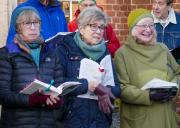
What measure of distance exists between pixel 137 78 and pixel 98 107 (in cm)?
61

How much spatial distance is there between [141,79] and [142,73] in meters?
0.06

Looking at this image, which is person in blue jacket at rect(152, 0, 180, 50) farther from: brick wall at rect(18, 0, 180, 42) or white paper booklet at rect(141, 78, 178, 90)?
brick wall at rect(18, 0, 180, 42)

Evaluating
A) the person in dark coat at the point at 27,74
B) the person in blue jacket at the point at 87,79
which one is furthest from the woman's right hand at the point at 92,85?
the person in dark coat at the point at 27,74

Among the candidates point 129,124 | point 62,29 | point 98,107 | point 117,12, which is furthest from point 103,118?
point 117,12

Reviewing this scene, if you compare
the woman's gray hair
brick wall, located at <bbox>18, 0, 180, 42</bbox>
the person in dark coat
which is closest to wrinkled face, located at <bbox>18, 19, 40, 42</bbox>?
the person in dark coat

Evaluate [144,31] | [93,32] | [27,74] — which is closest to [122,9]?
[144,31]

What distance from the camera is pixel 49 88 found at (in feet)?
15.4

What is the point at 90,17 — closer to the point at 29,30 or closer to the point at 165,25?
the point at 29,30

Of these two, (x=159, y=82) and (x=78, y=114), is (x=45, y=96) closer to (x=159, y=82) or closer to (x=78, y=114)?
(x=78, y=114)

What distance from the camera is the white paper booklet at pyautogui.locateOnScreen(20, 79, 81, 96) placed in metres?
4.64

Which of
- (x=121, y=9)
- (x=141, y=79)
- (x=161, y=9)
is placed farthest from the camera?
(x=121, y=9)

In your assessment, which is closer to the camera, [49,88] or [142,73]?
[49,88]

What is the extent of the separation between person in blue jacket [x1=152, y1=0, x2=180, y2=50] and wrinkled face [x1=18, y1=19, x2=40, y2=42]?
6.65 ft

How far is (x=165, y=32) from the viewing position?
21.9ft
